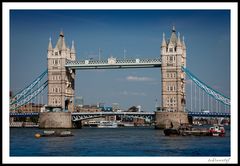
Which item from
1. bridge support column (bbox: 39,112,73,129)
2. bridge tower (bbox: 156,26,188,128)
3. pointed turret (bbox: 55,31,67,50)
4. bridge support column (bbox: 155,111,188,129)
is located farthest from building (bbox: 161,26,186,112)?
pointed turret (bbox: 55,31,67,50)

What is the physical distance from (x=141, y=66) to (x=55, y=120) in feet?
34.7

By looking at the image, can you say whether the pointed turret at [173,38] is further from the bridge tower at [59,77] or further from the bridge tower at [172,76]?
the bridge tower at [59,77]

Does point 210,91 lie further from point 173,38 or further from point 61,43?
point 61,43

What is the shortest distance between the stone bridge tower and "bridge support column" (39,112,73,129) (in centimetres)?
426

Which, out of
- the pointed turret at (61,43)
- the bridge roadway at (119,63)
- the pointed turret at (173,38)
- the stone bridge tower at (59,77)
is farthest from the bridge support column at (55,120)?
the pointed turret at (173,38)

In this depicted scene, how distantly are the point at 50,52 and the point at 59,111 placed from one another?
8.58m

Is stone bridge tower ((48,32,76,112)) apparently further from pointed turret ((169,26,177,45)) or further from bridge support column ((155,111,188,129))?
bridge support column ((155,111,188,129))

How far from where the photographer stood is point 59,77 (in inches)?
2403

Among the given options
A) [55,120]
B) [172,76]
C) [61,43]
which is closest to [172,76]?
[172,76]

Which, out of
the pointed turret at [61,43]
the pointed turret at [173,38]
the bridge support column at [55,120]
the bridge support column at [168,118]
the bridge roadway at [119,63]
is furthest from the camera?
the pointed turret at [61,43]

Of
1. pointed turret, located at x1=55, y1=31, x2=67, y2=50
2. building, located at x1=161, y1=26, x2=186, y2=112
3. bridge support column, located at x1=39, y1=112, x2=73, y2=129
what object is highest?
pointed turret, located at x1=55, y1=31, x2=67, y2=50

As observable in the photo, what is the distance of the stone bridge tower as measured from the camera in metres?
60.8

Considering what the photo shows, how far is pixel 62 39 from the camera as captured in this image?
6359cm

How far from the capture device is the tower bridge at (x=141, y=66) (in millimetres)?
53906
